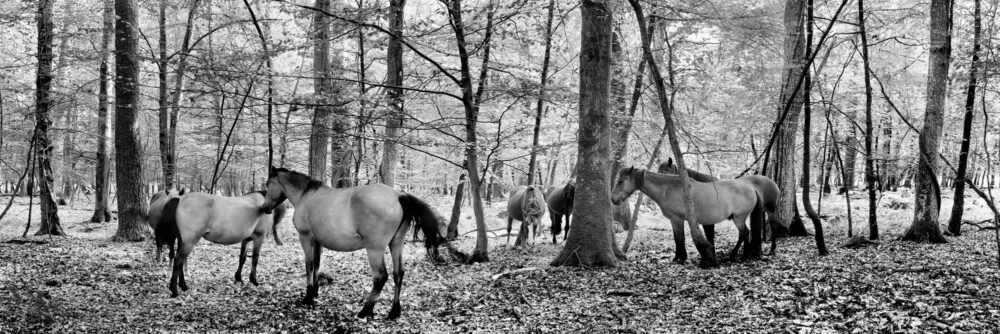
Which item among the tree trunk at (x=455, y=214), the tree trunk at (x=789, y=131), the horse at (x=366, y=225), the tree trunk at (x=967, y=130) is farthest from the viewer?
the tree trunk at (x=455, y=214)

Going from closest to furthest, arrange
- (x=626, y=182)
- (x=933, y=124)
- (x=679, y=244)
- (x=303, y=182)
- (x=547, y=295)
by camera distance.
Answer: (x=547, y=295), (x=303, y=182), (x=679, y=244), (x=626, y=182), (x=933, y=124)

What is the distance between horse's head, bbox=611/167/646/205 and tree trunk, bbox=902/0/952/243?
203 inches

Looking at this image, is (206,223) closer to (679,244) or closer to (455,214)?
(455,214)

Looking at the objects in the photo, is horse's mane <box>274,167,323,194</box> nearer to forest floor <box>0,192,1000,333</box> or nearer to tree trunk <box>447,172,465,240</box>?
forest floor <box>0,192,1000,333</box>

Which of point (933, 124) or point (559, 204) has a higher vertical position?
point (933, 124)

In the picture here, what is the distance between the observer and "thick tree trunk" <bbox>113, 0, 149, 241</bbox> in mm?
12898

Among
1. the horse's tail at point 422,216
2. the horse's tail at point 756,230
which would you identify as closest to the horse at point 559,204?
the horse's tail at point 756,230

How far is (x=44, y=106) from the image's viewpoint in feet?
42.2

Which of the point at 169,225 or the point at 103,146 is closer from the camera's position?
the point at 169,225

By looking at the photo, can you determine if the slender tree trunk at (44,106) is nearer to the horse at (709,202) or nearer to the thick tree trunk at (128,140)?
the thick tree trunk at (128,140)

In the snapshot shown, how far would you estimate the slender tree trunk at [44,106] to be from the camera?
40.4 ft

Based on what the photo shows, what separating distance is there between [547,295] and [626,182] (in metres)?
3.54

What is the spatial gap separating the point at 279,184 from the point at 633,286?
16.3 feet

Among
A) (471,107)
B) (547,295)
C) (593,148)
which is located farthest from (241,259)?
(593,148)
